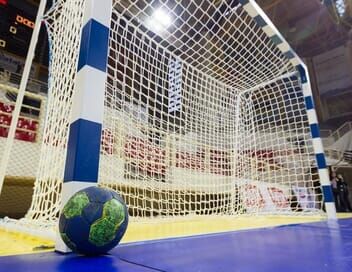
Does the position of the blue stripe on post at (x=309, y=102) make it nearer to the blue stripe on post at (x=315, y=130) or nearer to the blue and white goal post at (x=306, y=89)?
the blue and white goal post at (x=306, y=89)

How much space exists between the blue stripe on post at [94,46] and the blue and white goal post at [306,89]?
157cm

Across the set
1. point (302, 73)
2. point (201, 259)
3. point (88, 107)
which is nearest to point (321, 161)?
point (302, 73)

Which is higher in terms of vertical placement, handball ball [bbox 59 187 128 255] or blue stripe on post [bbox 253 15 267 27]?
blue stripe on post [bbox 253 15 267 27]

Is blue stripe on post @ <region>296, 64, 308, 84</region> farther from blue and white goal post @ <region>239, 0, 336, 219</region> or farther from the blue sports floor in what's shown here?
the blue sports floor

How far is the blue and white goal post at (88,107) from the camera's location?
79cm

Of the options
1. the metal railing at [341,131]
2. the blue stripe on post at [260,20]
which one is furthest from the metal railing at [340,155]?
the blue stripe on post at [260,20]

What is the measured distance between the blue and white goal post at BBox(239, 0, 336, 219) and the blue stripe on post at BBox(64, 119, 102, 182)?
1797 millimetres

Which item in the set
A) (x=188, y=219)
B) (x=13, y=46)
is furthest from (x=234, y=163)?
(x=13, y=46)

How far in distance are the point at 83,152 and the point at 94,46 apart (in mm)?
354

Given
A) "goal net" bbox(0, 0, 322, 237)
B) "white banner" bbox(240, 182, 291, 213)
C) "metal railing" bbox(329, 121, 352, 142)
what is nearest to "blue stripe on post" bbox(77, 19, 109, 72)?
"goal net" bbox(0, 0, 322, 237)

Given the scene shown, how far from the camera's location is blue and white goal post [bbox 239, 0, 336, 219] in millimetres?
2145

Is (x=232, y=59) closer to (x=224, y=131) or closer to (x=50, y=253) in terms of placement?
(x=224, y=131)

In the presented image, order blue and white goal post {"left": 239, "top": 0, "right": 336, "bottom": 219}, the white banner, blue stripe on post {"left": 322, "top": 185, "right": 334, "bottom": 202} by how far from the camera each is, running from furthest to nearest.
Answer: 1. the white banner
2. blue stripe on post {"left": 322, "top": 185, "right": 334, "bottom": 202}
3. blue and white goal post {"left": 239, "top": 0, "right": 336, "bottom": 219}

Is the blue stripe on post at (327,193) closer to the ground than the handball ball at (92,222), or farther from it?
farther from it
